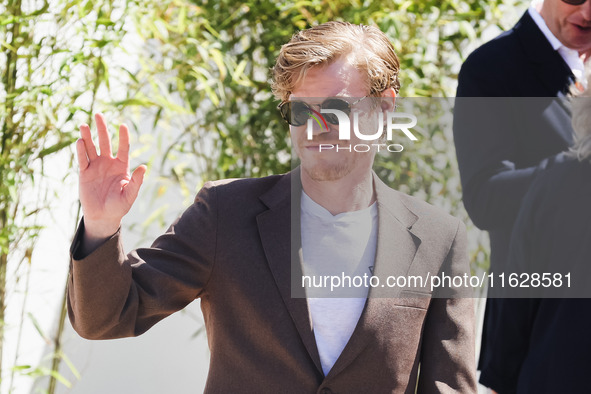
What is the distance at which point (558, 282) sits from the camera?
162cm

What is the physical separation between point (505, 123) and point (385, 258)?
472mm

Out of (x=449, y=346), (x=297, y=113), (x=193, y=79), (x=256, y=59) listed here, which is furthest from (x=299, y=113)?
(x=256, y=59)

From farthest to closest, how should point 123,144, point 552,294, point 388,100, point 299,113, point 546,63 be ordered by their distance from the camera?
point 546,63, point 388,100, point 299,113, point 123,144, point 552,294

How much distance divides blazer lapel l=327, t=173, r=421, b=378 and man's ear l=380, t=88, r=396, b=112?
0.17 metres

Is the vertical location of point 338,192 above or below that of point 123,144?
below

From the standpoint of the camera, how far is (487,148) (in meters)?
2.05

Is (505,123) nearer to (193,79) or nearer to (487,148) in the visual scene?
(487,148)

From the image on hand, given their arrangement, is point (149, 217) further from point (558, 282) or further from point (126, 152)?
point (558, 282)

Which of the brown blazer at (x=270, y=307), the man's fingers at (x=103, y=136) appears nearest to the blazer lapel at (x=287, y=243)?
the brown blazer at (x=270, y=307)

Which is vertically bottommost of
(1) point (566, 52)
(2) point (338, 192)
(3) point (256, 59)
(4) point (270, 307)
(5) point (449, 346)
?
(5) point (449, 346)

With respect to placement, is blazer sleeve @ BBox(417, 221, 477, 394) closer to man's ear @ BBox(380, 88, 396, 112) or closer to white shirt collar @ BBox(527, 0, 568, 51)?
man's ear @ BBox(380, 88, 396, 112)

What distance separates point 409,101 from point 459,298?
58.4 inches

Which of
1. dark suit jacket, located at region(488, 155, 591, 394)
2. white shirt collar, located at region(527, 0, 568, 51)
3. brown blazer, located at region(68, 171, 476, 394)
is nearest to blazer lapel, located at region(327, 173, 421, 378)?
brown blazer, located at region(68, 171, 476, 394)

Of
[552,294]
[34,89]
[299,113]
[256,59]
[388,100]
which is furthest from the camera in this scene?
[256,59]
